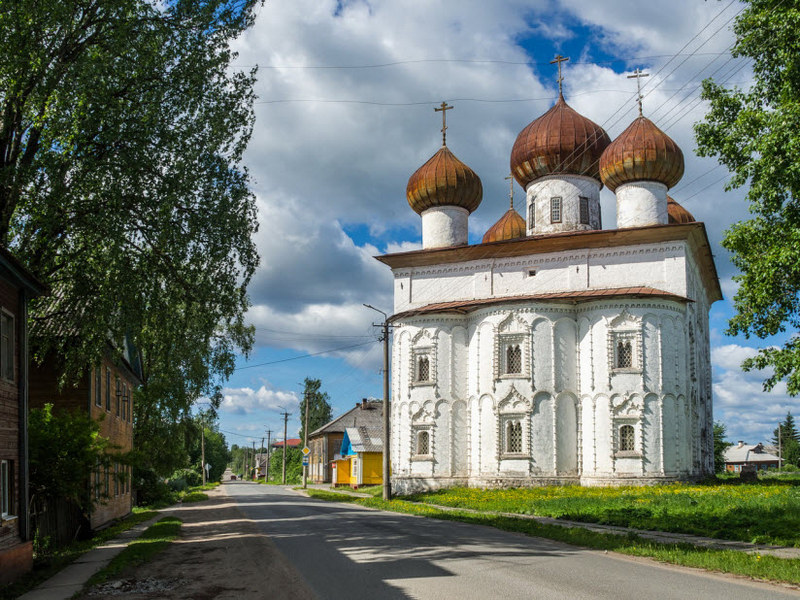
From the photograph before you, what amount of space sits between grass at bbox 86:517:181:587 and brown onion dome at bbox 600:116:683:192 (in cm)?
2301

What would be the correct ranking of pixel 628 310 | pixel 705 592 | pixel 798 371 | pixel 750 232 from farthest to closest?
1. pixel 628 310
2. pixel 750 232
3. pixel 798 371
4. pixel 705 592

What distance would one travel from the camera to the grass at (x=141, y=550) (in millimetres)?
11750

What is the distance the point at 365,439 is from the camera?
51.7m

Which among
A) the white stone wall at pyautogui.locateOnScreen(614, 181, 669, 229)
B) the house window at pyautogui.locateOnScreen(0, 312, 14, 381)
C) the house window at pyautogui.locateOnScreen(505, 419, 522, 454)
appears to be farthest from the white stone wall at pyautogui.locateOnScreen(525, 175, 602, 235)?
the house window at pyautogui.locateOnScreen(0, 312, 14, 381)

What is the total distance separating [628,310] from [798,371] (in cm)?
1624

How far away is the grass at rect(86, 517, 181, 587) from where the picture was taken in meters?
11.8

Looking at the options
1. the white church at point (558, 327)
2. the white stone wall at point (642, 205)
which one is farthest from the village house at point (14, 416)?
the white stone wall at point (642, 205)

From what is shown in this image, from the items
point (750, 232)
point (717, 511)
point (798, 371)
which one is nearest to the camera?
point (798, 371)

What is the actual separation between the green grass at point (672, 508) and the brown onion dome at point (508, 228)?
678 inches

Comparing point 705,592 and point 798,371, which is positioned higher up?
point 798,371

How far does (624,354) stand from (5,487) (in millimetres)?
23537

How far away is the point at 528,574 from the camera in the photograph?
1052 cm

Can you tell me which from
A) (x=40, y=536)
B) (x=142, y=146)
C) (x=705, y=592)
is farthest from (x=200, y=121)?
(x=705, y=592)

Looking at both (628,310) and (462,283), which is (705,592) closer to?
(628,310)
